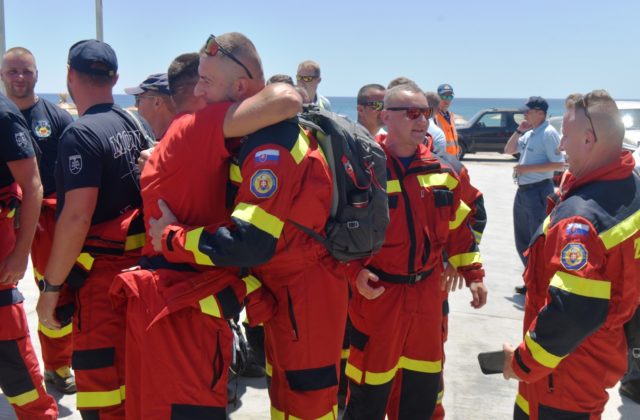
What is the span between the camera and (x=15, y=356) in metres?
3.22

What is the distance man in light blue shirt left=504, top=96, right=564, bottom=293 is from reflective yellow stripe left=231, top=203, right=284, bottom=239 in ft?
17.2

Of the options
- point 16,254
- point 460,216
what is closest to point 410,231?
point 460,216

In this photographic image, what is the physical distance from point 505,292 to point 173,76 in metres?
5.27

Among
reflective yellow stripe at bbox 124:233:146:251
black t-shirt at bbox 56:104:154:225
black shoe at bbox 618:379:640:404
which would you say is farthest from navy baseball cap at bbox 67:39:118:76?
black shoe at bbox 618:379:640:404

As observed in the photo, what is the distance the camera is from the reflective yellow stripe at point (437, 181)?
11.0 feet

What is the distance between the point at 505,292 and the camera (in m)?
7.16

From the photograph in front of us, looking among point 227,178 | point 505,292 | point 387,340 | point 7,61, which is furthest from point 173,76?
point 505,292

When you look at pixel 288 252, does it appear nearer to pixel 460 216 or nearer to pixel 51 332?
pixel 460 216

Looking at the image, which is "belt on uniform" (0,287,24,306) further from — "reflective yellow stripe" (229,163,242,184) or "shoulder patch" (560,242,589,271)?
"shoulder patch" (560,242,589,271)

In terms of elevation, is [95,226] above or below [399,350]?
above

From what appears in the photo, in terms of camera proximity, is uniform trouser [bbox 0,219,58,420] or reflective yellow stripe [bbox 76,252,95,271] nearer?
reflective yellow stripe [bbox 76,252,95,271]

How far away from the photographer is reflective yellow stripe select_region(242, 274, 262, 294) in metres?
2.49

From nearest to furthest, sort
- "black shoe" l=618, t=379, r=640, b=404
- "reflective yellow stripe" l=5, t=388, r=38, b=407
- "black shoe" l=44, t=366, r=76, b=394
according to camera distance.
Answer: "reflective yellow stripe" l=5, t=388, r=38, b=407, "black shoe" l=44, t=366, r=76, b=394, "black shoe" l=618, t=379, r=640, b=404

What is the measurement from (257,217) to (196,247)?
9.8 inches
